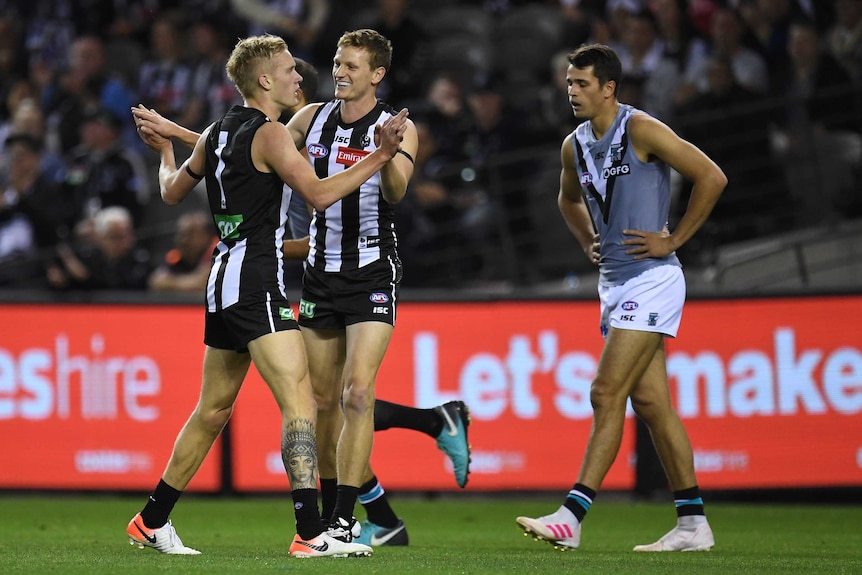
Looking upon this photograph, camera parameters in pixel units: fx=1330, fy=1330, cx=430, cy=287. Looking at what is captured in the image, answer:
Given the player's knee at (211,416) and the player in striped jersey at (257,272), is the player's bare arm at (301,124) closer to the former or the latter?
the player in striped jersey at (257,272)

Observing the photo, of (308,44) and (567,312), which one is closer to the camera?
(567,312)

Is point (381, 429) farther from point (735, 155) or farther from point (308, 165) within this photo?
point (735, 155)

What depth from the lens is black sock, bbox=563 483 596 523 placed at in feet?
23.2

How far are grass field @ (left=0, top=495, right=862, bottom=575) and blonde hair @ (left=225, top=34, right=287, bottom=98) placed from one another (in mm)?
2292

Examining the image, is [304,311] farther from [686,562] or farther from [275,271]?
[686,562]

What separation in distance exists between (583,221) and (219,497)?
14.5ft

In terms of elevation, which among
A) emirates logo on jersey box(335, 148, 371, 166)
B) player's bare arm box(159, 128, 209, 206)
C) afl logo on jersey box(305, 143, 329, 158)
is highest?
afl logo on jersey box(305, 143, 329, 158)

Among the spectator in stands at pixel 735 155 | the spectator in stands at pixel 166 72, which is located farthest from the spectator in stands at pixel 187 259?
the spectator in stands at pixel 735 155

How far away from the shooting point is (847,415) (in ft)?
34.5

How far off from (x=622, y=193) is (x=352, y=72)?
1.68 m

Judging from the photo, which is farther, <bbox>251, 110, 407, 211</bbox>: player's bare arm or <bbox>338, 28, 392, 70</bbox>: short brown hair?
<bbox>338, 28, 392, 70</bbox>: short brown hair

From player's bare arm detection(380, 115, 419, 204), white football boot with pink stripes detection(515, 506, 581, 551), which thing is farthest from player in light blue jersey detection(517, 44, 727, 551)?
player's bare arm detection(380, 115, 419, 204)

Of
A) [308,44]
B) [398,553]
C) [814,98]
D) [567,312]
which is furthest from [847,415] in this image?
[308,44]

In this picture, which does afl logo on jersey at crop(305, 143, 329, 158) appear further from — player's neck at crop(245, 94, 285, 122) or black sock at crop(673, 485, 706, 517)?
black sock at crop(673, 485, 706, 517)
